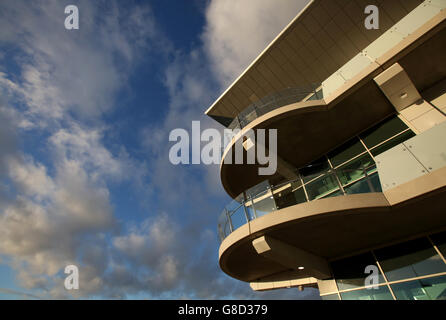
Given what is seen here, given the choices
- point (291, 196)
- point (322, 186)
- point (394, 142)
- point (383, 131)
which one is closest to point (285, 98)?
point (383, 131)

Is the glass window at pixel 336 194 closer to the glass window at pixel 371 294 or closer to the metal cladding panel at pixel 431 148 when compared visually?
the metal cladding panel at pixel 431 148

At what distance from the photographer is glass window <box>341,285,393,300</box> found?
25.1 ft

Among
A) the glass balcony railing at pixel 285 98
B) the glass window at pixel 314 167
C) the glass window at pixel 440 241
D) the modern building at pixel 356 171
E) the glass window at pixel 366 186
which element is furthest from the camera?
the glass window at pixel 314 167

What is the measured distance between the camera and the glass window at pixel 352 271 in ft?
27.6

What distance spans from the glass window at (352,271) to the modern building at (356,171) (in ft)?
0.12

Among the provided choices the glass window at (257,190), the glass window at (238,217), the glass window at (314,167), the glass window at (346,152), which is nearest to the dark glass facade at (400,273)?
the glass window at (346,152)

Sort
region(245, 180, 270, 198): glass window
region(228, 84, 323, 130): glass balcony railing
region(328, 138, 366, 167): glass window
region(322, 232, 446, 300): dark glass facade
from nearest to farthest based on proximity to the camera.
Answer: region(322, 232, 446, 300): dark glass facade → region(245, 180, 270, 198): glass window → region(328, 138, 366, 167): glass window → region(228, 84, 323, 130): glass balcony railing

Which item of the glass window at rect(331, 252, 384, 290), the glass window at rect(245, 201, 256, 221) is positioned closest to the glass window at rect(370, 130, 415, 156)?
the glass window at rect(331, 252, 384, 290)

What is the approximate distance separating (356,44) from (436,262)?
33.6ft

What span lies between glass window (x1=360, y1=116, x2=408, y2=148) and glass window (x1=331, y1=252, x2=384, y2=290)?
469 cm

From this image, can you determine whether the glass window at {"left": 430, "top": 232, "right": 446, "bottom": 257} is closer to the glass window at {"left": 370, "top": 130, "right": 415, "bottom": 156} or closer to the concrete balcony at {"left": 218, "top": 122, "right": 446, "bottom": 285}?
the concrete balcony at {"left": 218, "top": 122, "right": 446, "bottom": 285}
